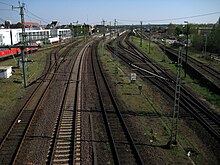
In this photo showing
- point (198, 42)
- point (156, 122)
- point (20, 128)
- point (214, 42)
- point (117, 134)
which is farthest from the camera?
point (198, 42)

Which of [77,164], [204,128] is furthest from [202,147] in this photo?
[77,164]

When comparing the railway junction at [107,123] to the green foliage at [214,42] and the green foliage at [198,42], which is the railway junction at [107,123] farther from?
the green foliage at [198,42]

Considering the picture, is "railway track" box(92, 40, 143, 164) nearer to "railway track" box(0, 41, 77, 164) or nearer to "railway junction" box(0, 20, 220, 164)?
"railway junction" box(0, 20, 220, 164)

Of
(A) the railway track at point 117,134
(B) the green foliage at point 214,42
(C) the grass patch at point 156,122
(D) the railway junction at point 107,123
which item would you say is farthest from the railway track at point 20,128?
(B) the green foliage at point 214,42

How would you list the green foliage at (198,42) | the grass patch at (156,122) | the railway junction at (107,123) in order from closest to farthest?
the railway junction at (107,123)
the grass patch at (156,122)
the green foliage at (198,42)

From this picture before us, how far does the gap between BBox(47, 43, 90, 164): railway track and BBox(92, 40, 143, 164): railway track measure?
1.67 meters

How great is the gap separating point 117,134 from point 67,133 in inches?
106

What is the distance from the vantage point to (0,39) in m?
56.4

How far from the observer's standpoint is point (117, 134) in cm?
1450

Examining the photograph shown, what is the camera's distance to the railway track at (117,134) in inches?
470

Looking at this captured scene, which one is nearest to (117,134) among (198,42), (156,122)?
(156,122)

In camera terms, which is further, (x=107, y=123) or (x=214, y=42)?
(x=214, y=42)

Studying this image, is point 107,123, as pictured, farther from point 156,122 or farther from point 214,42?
point 214,42

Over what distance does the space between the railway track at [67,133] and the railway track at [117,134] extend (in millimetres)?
1666
